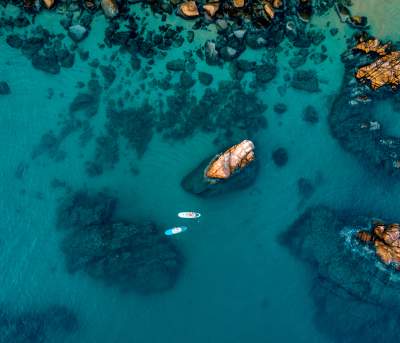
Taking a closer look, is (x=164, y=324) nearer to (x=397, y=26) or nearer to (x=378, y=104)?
(x=378, y=104)

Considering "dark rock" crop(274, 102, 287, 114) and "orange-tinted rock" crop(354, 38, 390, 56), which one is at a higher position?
"orange-tinted rock" crop(354, 38, 390, 56)

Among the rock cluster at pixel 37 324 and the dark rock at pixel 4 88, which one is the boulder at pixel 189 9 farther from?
the rock cluster at pixel 37 324

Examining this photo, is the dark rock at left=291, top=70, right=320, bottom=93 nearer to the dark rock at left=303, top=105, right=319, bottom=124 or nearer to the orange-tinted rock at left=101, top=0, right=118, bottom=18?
the dark rock at left=303, top=105, right=319, bottom=124

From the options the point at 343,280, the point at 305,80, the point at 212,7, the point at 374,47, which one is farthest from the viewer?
the point at 305,80

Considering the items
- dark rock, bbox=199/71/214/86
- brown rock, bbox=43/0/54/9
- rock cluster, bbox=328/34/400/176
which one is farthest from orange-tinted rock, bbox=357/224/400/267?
brown rock, bbox=43/0/54/9

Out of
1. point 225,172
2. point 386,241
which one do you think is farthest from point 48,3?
point 386,241

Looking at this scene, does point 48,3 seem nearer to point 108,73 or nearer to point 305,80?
point 108,73
